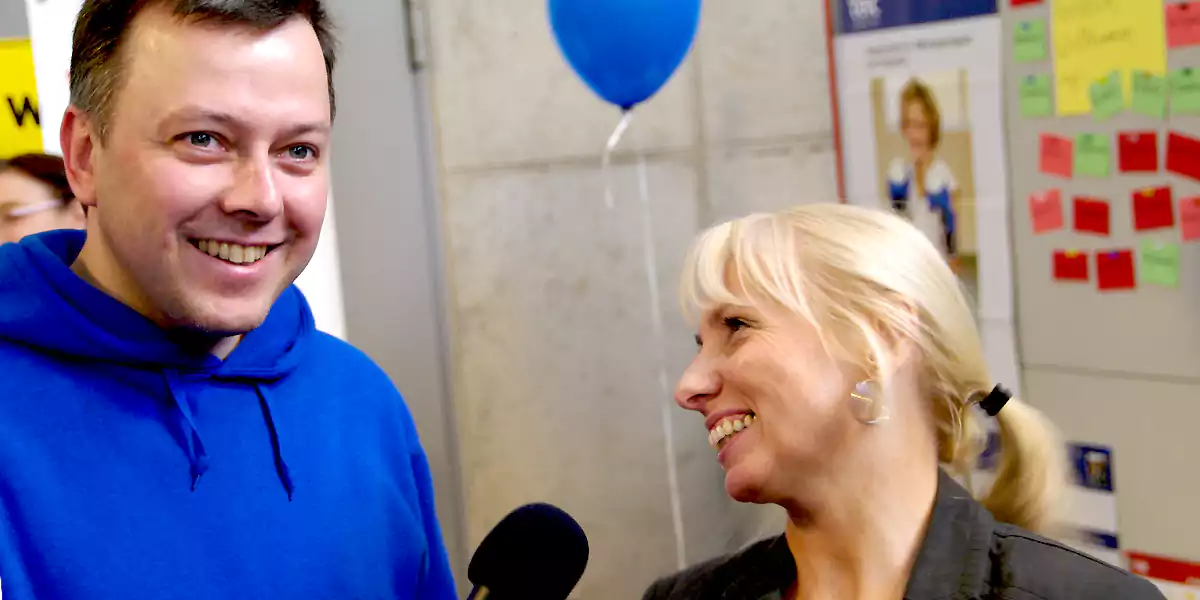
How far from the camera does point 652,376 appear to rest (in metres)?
2.83

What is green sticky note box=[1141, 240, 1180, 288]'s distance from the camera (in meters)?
1.87

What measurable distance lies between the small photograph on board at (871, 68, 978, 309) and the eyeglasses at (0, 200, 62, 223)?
160 centimetres

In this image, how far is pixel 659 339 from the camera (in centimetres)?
282

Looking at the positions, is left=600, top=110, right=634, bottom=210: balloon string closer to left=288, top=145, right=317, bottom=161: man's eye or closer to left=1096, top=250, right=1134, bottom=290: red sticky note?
left=1096, top=250, right=1134, bottom=290: red sticky note

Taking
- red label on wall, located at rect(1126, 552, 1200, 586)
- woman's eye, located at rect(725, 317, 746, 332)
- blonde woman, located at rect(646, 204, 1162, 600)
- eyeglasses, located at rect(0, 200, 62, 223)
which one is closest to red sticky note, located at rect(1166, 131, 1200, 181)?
red label on wall, located at rect(1126, 552, 1200, 586)

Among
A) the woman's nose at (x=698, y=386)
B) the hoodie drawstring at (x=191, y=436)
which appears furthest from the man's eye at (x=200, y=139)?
the woman's nose at (x=698, y=386)

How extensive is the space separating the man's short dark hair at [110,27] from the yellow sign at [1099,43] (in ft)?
4.63

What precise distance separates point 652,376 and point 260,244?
5.68 ft

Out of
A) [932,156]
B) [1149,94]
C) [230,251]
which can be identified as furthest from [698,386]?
[932,156]

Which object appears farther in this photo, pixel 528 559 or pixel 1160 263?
pixel 1160 263

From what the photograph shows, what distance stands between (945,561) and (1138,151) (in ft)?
3.36

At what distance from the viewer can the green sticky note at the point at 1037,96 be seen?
203cm

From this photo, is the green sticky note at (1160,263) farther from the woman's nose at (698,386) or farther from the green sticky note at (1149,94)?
the woman's nose at (698,386)

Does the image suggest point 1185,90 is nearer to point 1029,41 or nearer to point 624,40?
point 1029,41
